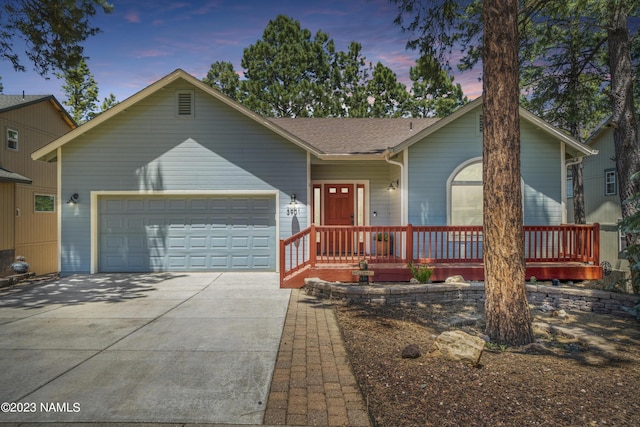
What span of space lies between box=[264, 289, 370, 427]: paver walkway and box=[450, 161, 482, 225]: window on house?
579 cm

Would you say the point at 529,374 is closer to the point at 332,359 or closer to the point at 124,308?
the point at 332,359

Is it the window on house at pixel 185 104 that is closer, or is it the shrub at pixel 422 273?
the shrub at pixel 422 273

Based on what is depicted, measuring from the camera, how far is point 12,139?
14.2 metres

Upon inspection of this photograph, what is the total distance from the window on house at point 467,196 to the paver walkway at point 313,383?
5795 mm

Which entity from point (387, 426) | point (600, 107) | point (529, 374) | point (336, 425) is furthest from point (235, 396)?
point (600, 107)

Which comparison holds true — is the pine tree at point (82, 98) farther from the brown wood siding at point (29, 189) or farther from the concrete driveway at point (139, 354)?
the concrete driveway at point (139, 354)

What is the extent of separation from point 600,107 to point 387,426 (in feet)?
49.0

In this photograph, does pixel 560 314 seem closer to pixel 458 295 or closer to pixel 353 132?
pixel 458 295

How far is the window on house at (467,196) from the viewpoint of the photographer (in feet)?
32.7

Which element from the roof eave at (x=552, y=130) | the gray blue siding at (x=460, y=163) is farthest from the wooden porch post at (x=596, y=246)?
the roof eave at (x=552, y=130)

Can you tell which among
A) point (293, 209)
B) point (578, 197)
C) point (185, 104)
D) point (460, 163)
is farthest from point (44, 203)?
point (578, 197)

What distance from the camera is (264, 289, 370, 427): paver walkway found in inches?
118

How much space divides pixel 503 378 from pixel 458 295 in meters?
4.02

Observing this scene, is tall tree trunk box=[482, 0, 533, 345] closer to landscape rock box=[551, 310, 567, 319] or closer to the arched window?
landscape rock box=[551, 310, 567, 319]
